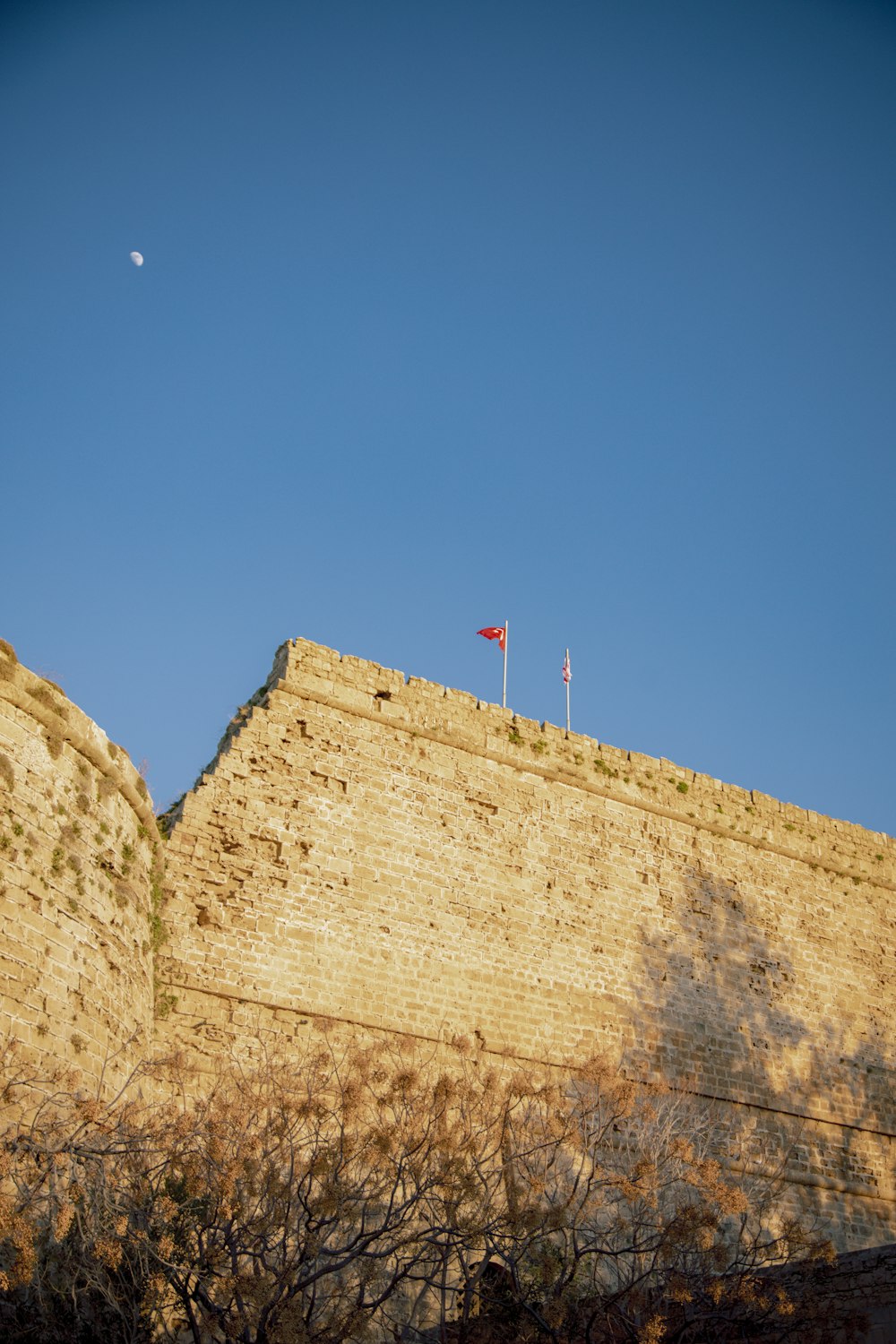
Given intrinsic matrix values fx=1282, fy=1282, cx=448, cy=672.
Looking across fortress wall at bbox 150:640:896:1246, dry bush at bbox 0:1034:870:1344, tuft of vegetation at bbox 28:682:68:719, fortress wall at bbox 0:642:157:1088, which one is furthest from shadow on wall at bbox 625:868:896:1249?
tuft of vegetation at bbox 28:682:68:719

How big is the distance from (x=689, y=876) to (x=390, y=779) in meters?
4.82

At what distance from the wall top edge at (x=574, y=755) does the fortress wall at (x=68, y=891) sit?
3.29 meters

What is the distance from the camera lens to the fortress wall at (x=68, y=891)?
10125mm

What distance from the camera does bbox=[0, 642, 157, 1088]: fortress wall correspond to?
1012 cm

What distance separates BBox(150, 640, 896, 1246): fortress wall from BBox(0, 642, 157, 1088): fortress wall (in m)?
0.99

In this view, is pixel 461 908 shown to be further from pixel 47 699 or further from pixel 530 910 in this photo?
pixel 47 699

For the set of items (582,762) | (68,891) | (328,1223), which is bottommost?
(328,1223)

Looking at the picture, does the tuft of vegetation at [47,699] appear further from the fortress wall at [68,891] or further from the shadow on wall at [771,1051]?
the shadow on wall at [771,1051]

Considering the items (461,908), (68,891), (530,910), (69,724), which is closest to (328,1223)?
(68,891)

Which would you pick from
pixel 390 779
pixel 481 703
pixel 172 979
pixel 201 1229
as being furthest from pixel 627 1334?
pixel 481 703

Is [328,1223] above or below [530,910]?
below

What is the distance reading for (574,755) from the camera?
1711cm

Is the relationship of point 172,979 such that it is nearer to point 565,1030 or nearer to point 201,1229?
point 201,1229

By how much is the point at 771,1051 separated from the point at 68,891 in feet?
33.1
